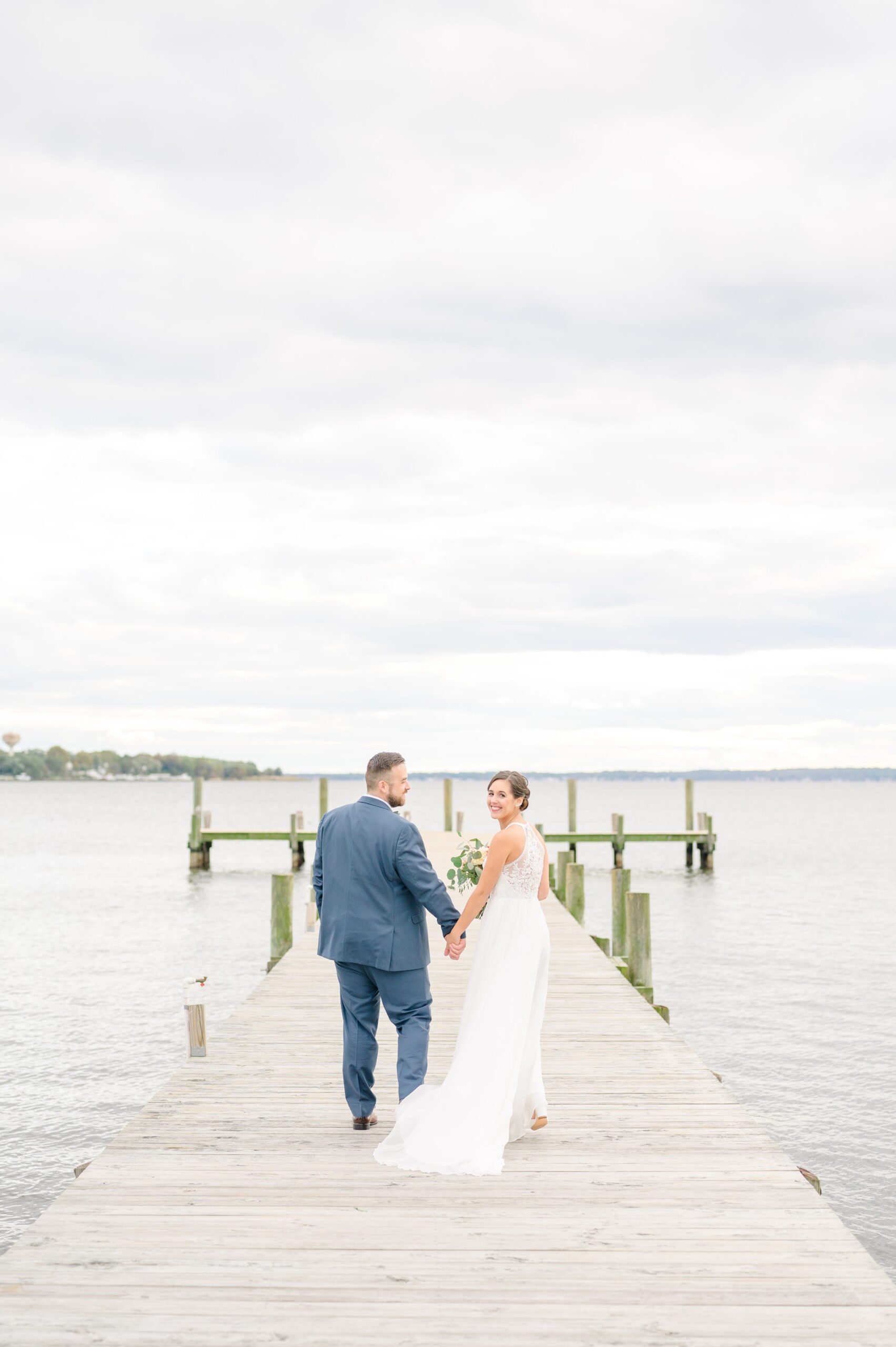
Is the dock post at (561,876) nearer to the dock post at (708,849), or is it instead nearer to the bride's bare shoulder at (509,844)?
the bride's bare shoulder at (509,844)

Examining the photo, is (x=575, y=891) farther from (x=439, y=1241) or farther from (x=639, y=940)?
(x=439, y=1241)

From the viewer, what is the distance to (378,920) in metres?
5.66

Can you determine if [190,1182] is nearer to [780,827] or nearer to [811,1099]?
[811,1099]

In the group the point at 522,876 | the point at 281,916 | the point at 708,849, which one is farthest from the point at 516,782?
the point at 708,849

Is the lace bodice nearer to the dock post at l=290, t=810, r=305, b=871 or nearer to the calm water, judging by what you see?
the calm water

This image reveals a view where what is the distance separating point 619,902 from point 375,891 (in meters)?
11.0

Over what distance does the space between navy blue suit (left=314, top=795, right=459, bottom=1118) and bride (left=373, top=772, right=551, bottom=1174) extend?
7.9 inches

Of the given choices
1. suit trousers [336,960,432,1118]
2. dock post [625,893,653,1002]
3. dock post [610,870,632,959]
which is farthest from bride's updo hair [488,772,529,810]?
dock post [610,870,632,959]

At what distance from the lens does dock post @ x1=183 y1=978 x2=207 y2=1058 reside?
750 cm

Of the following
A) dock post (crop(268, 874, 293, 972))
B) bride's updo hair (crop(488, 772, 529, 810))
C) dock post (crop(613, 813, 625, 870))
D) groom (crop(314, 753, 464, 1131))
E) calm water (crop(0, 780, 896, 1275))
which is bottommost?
calm water (crop(0, 780, 896, 1275))

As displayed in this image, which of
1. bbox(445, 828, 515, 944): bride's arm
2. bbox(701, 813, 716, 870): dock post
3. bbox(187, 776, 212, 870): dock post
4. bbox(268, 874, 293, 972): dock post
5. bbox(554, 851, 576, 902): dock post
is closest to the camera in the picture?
bbox(445, 828, 515, 944): bride's arm

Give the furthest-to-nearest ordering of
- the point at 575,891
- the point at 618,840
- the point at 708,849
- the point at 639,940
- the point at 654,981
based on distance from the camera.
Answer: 1. the point at 708,849
2. the point at 618,840
3. the point at 654,981
4. the point at 575,891
5. the point at 639,940

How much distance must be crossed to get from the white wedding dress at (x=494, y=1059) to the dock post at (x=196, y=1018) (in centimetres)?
245

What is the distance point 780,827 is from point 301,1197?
7639cm
